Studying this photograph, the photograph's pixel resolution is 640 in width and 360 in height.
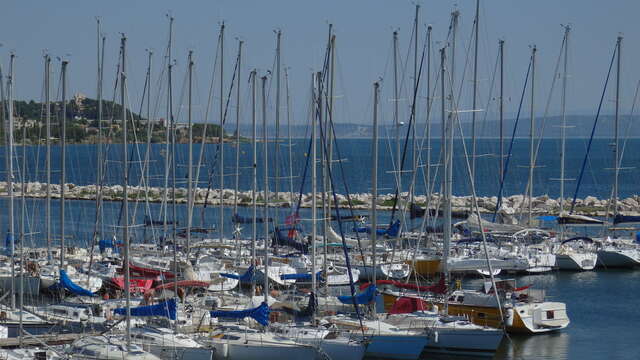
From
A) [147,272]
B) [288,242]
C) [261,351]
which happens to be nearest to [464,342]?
[261,351]

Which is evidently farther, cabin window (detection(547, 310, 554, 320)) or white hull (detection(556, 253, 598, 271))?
white hull (detection(556, 253, 598, 271))

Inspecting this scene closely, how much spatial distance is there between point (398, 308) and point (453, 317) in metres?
2.01

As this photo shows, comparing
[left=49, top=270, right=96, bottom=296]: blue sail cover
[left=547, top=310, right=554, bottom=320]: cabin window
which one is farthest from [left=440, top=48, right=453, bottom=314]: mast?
[left=49, top=270, right=96, bottom=296]: blue sail cover

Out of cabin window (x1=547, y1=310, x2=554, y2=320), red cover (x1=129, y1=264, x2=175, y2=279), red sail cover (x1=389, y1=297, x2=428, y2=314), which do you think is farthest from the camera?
red cover (x1=129, y1=264, x2=175, y2=279)

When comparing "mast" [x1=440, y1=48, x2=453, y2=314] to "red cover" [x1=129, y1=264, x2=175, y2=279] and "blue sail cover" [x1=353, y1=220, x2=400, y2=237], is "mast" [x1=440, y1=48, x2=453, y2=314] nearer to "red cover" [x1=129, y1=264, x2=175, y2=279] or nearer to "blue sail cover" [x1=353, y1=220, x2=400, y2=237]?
"blue sail cover" [x1=353, y1=220, x2=400, y2=237]

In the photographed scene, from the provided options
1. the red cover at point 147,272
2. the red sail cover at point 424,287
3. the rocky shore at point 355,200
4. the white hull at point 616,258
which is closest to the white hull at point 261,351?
the red sail cover at point 424,287

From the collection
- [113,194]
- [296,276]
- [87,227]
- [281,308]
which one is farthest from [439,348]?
[113,194]

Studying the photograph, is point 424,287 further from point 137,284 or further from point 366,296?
point 137,284

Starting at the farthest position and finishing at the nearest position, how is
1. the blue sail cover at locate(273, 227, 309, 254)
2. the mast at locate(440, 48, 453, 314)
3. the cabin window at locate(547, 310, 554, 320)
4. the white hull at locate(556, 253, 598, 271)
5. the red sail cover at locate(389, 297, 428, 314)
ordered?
the white hull at locate(556, 253, 598, 271)
the blue sail cover at locate(273, 227, 309, 254)
the mast at locate(440, 48, 453, 314)
the cabin window at locate(547, 310, 554, 320)
the red sail cover at locate(389, 297, 428, 314)

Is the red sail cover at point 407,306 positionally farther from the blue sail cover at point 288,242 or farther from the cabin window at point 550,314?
the blue sail cover at point 288,242

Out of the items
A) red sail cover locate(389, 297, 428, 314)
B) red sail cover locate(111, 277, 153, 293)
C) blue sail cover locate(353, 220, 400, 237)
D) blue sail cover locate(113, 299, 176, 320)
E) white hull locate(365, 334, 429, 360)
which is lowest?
white hull locate(365, 334, 429, 360)

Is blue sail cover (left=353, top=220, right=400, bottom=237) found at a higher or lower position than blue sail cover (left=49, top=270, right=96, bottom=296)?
higher

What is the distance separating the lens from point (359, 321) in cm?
2889

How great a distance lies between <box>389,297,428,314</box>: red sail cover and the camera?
31562 millimetres
